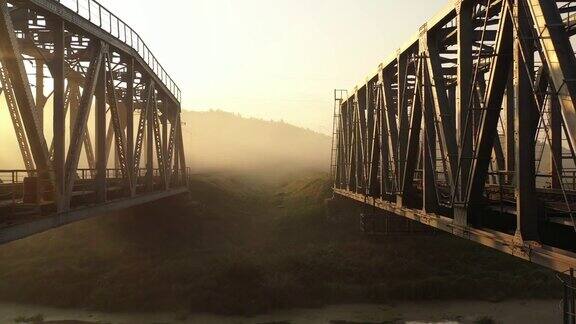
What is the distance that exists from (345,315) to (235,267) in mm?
8893

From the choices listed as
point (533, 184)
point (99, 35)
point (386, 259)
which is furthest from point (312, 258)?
point (533, 184)

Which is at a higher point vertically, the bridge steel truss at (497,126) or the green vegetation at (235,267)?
the bridge steel truss at (497,126)

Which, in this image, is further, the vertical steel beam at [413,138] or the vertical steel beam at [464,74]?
the vertical steel beam at [413,138]

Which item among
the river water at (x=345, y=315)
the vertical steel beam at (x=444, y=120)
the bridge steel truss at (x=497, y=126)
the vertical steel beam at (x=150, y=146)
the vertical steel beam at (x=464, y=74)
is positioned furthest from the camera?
the river water at (x=345, y=315)

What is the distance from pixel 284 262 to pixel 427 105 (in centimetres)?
2487

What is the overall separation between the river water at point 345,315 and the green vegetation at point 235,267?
997mm

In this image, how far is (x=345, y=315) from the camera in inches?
1267

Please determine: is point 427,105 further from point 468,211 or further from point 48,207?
point 48,207

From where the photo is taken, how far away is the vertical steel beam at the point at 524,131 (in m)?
9.57

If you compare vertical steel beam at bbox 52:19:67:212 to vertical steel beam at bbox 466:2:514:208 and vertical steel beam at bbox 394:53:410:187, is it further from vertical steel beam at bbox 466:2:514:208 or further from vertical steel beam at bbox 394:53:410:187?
vertical steel beam at bbox 394:53:410:187

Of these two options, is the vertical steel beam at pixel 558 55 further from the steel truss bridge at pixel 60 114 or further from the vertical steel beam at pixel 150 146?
the vertical steel beam at pixel 150 146

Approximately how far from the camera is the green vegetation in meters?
34.0

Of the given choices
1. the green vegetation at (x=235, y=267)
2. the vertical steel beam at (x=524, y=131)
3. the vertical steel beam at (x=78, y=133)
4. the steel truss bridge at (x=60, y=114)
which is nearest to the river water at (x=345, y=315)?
the green vegetation at (x=235, y=267)

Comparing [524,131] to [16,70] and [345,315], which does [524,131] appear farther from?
[345,315]
